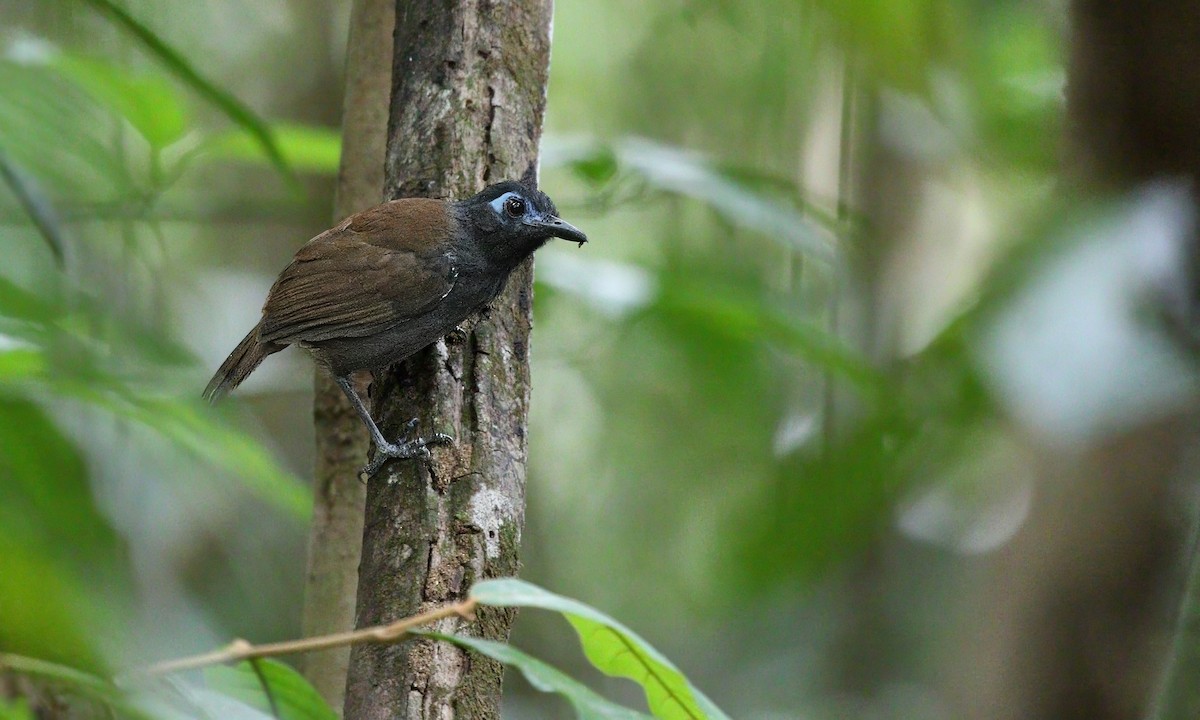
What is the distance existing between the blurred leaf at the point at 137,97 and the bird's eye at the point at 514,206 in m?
0.96

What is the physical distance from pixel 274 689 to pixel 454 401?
3.25 feet

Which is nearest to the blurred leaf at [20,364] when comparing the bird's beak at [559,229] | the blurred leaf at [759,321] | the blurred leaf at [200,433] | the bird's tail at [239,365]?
the blurred leaf at [200,433]

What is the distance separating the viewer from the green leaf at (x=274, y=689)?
71.6 inches

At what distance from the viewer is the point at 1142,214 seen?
1.96 m

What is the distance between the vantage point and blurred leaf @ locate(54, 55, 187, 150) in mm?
3070

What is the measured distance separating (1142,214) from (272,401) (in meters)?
6.01

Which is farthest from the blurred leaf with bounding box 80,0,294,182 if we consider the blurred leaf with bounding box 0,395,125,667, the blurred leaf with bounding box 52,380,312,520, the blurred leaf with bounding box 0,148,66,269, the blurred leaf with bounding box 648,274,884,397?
the blurred leaf with bounding box 648,274,884,397

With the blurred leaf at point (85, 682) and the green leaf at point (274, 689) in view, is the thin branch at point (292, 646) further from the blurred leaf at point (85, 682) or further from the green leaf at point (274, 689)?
the green leaf at point (274, 689)

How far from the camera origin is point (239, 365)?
3.76m

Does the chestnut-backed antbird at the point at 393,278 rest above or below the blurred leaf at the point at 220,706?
above

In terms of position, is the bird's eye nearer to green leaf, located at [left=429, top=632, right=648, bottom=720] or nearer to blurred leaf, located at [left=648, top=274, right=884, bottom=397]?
blurred leaf, located at [left=648, top=274, right=884, bottom=397]

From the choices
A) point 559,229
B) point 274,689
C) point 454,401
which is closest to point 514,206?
point 559,229

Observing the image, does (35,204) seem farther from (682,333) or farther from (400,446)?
(682,333)

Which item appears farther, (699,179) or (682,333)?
(682,333)
